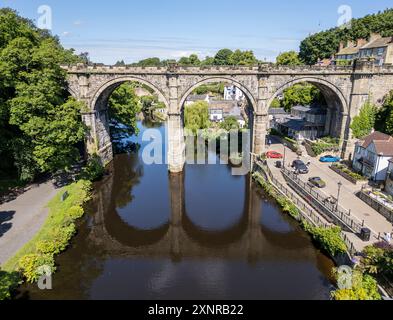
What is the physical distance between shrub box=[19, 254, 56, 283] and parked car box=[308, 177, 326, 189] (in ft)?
85.3

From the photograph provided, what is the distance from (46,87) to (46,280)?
2062cm

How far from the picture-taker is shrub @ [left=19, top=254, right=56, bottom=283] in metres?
20.9

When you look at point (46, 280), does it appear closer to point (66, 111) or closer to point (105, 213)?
point (105, 213)

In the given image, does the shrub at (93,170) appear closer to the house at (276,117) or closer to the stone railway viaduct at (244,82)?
the stone railway viaduct at (244,82)

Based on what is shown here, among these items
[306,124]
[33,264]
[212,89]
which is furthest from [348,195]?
[212,89]

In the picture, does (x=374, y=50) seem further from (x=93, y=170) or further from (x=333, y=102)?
(x=93, y=170)

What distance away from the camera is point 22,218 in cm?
2795

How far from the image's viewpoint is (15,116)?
31.1m

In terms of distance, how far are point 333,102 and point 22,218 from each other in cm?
4227

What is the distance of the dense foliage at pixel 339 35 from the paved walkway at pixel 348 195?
194 feet

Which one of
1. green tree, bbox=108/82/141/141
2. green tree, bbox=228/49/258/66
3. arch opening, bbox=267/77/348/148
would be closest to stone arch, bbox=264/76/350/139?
arch opening, bbox=267/77/348/148

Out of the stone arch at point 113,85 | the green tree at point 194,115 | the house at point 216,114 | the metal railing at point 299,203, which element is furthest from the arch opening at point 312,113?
the stone arch at point 113,85

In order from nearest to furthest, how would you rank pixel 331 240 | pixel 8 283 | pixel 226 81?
1. pixel 8 283
2. pixel 331 240
3. pixel 226 81
